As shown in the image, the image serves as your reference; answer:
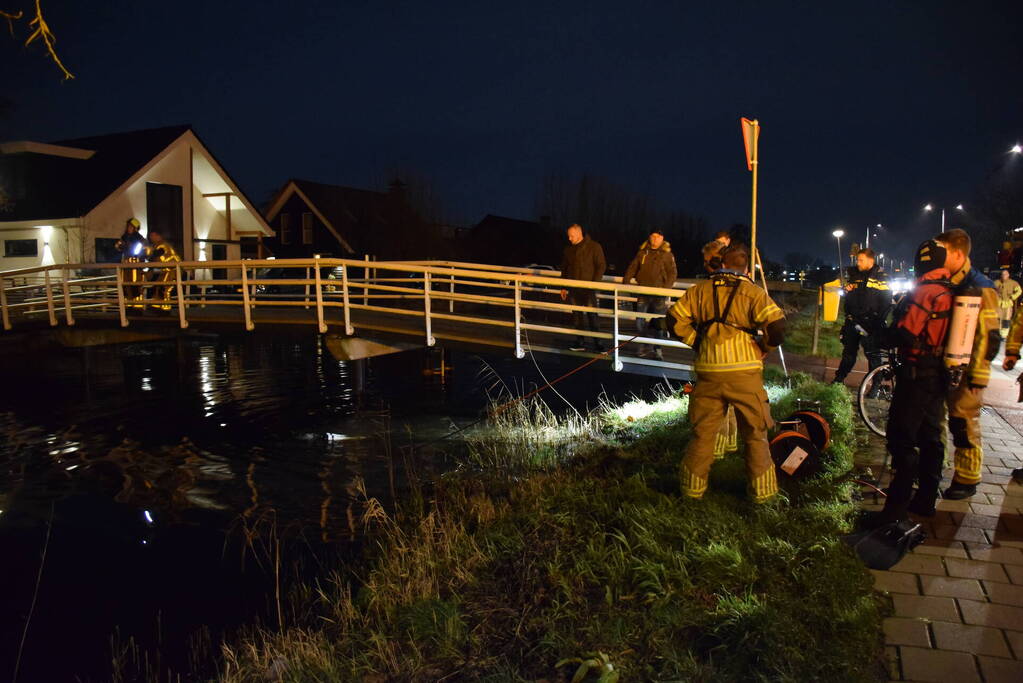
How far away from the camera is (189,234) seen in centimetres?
2862

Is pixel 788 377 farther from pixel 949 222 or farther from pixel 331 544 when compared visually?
pixel 949 222

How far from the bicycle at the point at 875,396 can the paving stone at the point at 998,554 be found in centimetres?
280

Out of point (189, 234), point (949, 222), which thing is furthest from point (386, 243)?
point (949, 222)

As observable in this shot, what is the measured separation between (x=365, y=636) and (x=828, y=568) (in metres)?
2.62

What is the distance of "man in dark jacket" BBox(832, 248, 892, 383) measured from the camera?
8789 mm

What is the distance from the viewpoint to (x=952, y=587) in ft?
13.6

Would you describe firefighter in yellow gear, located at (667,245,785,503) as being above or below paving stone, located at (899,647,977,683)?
above

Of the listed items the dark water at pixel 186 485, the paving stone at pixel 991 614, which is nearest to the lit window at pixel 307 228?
the dark water at pixel 186 485

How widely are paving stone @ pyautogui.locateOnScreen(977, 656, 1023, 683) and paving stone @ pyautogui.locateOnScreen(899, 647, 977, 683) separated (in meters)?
0.04

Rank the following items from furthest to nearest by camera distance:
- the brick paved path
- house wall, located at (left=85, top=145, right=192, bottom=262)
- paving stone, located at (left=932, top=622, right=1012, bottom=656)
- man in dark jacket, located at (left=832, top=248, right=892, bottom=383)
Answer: house wall, located at (left=85, top=145, right=192, bottom=262)
man in dark jacket, located at (left=832, top=248, right=892, bottom=383)
paving stone, located at (left=932, top=622, right=1012, bottom=656)
the brick paved path

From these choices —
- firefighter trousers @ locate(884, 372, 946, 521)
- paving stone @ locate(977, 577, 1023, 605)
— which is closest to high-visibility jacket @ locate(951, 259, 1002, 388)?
firefighter trousers @ locate(884, 372, 946, 521)

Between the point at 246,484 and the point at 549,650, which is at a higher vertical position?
the point at 549,650

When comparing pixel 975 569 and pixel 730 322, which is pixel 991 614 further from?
pixel 730 322

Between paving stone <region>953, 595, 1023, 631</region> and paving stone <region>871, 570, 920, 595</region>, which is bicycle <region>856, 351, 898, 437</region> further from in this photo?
paving stone <region>953, 595, 1023, 631</region>
